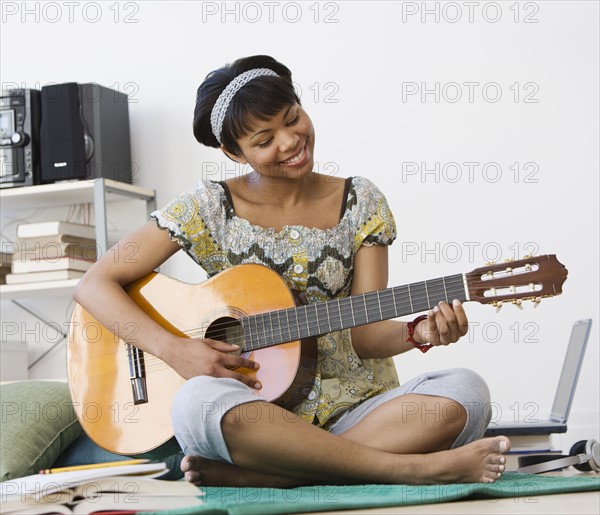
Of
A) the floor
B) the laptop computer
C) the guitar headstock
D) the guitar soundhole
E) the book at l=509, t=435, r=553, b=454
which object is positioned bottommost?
the book at l=509, t=435, r=553, b=454

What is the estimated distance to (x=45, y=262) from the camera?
9.19 feet

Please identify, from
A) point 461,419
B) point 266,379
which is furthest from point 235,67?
point 461,419

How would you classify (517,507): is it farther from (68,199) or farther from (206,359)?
(68,199)

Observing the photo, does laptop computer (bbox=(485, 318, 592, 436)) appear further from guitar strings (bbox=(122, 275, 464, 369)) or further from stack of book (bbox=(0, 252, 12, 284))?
stack of book (bbox=(0, 252, 12, 284))

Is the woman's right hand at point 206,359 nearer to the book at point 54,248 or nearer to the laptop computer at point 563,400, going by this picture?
the laptop computer at point 563,400

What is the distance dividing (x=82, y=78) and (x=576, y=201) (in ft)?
5.45

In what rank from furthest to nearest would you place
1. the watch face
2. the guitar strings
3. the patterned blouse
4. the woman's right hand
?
the watch face
the patterned blouse
the woman's right hand
the guitar strings

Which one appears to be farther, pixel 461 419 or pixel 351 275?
pixel 351 275

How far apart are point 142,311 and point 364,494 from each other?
24.8 inches

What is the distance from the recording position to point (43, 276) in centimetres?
281

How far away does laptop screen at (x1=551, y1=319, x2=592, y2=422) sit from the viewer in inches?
89.3

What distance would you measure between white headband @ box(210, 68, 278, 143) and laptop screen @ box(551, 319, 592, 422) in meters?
1.08

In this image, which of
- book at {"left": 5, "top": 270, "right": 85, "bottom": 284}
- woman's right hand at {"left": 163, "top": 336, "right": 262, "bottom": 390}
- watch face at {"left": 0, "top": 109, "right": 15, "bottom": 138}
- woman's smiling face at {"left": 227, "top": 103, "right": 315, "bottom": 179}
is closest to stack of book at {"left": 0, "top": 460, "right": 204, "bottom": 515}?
woman's right hand at {"left": 163, "top": 336, "right": 262, "bottom": 390}

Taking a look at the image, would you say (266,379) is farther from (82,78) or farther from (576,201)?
(82,78)
